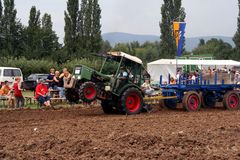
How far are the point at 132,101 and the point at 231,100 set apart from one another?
5.20 metres

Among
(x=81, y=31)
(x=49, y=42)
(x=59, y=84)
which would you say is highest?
(x=81, y=31)

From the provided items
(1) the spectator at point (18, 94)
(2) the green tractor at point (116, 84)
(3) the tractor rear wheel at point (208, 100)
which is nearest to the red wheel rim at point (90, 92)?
(2) the green tractor at point (116, 84)

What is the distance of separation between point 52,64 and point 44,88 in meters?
28.0

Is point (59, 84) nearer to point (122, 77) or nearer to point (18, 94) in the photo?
point (18, 94)

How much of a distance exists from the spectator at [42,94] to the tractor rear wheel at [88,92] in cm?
452

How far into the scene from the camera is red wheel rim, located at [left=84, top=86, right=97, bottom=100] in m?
16.4

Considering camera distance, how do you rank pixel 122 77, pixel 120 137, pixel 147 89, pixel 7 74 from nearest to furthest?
pixel 120 137 → pixel 122 77 → pixel 147 89 → pixel 7 74

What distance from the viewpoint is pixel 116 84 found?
57.3 ft

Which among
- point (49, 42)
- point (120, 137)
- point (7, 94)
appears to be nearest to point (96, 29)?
point (49, 42)

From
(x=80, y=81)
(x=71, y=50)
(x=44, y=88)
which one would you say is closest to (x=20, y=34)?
(x=71, y=50)

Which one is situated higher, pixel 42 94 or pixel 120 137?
pixel 42 94

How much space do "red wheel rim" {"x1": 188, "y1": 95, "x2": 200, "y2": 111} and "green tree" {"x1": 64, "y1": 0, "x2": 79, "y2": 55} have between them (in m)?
34.9

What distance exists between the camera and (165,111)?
65.5 feet

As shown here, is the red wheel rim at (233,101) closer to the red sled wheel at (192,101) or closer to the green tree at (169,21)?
the red sled wheel at (192,101)
